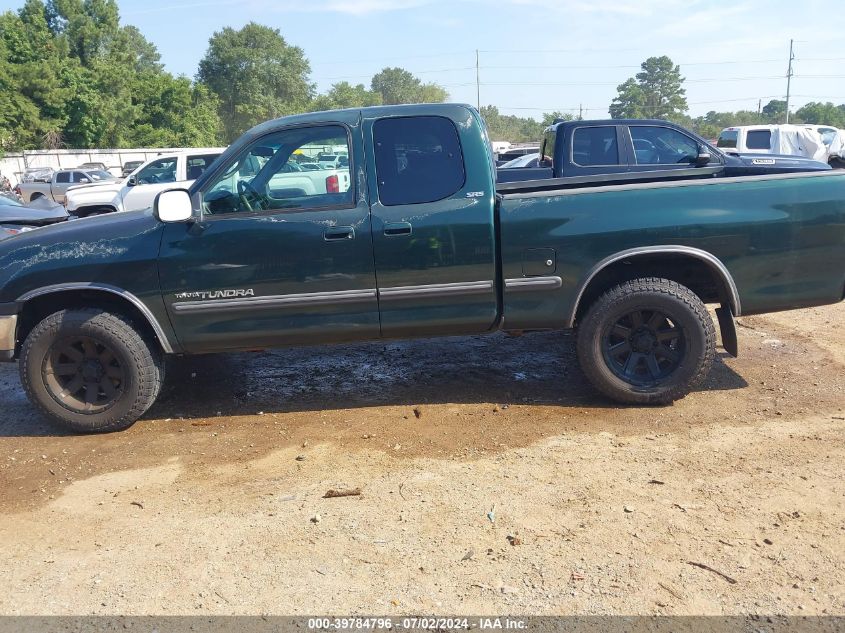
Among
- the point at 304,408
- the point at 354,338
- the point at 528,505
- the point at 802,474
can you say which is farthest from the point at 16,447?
the point at 802,474

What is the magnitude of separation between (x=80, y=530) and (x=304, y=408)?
5.88 ft

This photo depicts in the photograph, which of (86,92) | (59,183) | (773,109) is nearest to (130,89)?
(86,92)

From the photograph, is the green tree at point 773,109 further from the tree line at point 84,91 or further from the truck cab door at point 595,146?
the truck cab door at point 595,146

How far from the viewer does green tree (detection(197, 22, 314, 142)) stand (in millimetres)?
79938

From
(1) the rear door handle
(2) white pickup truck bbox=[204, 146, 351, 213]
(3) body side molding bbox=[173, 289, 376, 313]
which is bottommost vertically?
(3) body side molding bbox=[173, 289, 376, 313]

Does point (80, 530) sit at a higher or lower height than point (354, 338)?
lower

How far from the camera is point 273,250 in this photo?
4551mm

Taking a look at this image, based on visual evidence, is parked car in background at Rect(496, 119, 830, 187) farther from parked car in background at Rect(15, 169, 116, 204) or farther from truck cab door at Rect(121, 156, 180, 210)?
parked car in background at Rect(15, 169, 116, 204)

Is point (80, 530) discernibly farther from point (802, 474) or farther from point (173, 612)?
point (802, 474)

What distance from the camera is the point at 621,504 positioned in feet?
11.8

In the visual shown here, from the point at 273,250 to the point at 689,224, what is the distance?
104 inches

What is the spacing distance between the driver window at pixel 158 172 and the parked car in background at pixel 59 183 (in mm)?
11116

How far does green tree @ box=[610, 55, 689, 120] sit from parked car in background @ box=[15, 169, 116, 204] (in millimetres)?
85694

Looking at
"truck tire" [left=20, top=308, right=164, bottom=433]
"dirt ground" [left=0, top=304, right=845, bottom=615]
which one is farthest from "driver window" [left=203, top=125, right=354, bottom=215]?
"dirt ground" [left=0, top=304, right=845, bottom=615]
